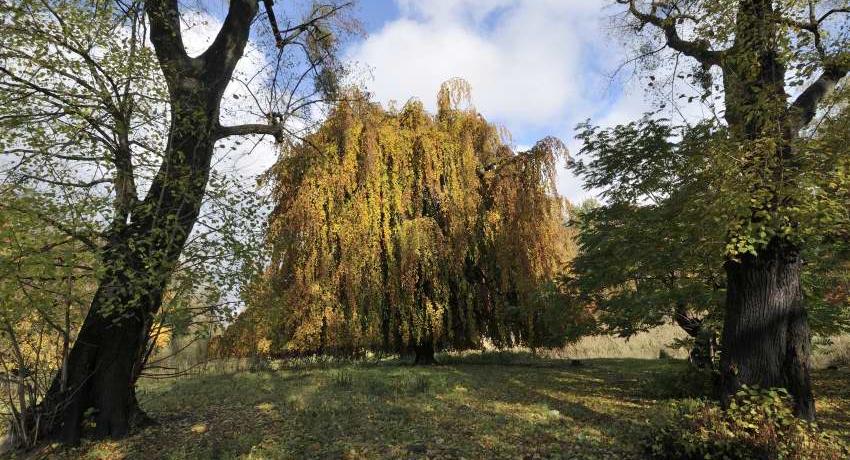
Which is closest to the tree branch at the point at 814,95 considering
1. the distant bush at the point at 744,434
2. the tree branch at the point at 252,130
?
the distant bush at the point at 744,434

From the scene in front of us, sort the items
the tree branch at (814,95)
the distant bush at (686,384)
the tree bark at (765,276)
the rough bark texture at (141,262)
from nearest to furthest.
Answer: the tree bark at (765,276), the rough bark texture at (141,262), the tree branch at (814,95), the distant bush at (686,384)

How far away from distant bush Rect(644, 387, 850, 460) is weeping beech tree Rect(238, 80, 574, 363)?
19.8ft

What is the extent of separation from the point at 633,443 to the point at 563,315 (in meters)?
5.32

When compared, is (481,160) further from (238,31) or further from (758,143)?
(758,143)

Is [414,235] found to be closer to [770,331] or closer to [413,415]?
[413,415]

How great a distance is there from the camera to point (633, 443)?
523 cm

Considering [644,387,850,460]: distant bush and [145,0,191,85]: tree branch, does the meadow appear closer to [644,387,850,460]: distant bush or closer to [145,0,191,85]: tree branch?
[644,387,850,460]: distant bush

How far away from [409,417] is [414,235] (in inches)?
236

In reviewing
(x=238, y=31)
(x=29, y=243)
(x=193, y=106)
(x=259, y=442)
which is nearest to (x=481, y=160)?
(x=238, y=31)

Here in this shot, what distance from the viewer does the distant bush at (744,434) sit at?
3934 millimetres

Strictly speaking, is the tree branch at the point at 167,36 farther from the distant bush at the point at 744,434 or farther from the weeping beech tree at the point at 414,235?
the distant bush at the point at 744,434

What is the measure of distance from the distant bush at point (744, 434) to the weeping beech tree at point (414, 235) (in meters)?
6.03

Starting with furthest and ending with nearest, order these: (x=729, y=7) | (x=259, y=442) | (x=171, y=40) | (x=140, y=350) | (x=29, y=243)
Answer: (x=171, y=40)
(x=140, y=350)
(x=259, y=442)
(x=729, y=7)
(x=29, y=243)

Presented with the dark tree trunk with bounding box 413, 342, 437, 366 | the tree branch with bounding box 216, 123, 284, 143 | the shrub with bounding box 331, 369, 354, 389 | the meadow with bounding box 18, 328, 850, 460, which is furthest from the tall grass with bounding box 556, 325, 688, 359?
the tree branch with bounding box 216, 123, 284, 143
